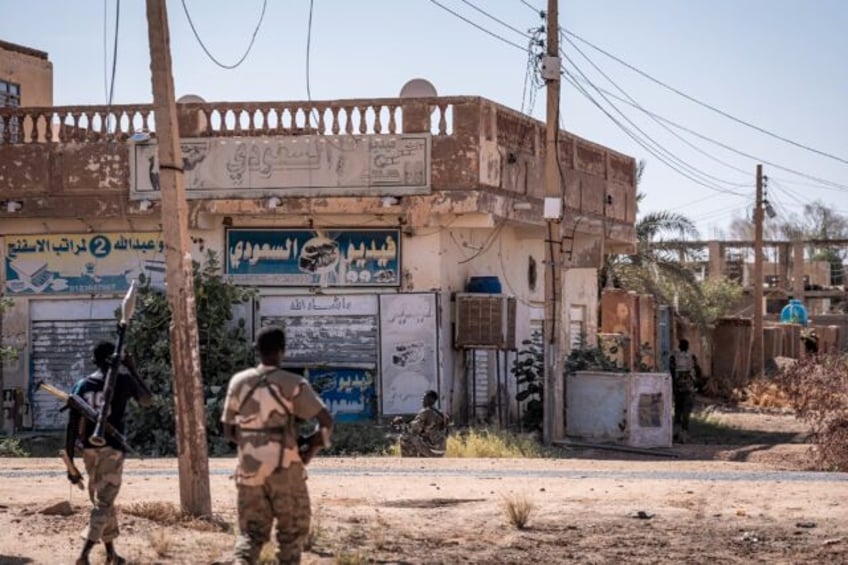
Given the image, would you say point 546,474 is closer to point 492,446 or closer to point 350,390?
point 492,446

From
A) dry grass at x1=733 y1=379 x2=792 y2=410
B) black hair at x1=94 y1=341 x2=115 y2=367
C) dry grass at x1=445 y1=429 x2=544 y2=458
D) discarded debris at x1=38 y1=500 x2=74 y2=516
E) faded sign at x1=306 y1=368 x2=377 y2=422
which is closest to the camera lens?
black hair at x1=94 y1=341 x2=115 y2=367

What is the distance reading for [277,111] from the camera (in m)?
23.2

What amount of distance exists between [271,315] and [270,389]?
1584 cm

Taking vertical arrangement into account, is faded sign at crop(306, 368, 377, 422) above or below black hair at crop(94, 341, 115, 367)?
below

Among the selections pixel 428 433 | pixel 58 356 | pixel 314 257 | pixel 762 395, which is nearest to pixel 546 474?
pixel 428 433

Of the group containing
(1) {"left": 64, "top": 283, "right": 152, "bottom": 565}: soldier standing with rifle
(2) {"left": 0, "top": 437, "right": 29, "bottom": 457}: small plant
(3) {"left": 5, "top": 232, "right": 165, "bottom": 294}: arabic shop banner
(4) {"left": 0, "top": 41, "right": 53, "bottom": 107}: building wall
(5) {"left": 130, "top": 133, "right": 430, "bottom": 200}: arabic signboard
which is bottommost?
(2) {"left": 0, "top": 437, "right": 29, "bottom": 457}: small plant

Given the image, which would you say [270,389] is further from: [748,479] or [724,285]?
[724,285]

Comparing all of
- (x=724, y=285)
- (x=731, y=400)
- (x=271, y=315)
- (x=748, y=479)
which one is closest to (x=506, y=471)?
(x=748, y=479)

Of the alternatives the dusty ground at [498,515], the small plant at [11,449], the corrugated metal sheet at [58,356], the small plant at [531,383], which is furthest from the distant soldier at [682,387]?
the small plant at [11,449]

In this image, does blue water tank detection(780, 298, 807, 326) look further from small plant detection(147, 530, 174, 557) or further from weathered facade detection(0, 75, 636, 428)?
small plant detection(147, 530, 174, 557)

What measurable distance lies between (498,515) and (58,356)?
46.8 feet

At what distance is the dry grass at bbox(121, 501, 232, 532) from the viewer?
426 inches

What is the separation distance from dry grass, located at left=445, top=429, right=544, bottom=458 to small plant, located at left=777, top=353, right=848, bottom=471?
3.58m

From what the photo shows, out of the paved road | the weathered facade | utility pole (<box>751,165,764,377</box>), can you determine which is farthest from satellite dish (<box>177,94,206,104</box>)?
utility pole (<box>751,165,764,377</box>)
